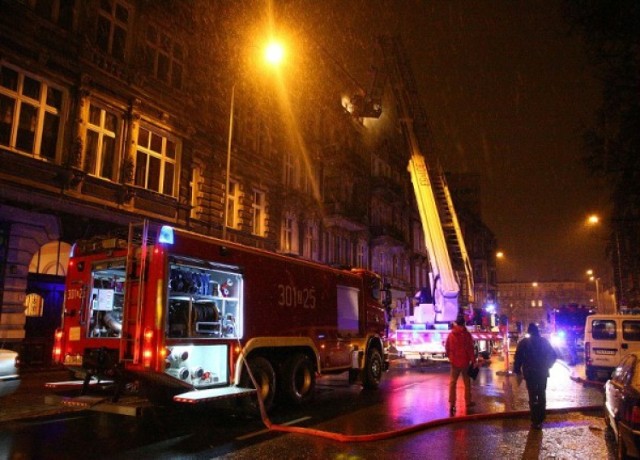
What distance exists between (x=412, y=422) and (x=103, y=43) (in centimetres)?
1561

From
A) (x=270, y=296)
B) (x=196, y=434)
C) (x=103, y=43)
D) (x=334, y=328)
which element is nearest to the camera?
(x=196, y=434)

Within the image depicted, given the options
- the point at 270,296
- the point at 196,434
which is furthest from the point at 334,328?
the point at 196,434

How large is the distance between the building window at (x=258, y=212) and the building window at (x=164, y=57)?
6739mm

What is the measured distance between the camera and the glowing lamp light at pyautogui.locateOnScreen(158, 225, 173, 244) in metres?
7.86

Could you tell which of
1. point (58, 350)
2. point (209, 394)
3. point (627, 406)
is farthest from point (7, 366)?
point (627, 406)

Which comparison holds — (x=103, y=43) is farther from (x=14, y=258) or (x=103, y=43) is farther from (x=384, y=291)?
(x=384, y=291)

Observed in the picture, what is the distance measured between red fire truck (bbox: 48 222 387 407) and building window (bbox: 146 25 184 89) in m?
12.4

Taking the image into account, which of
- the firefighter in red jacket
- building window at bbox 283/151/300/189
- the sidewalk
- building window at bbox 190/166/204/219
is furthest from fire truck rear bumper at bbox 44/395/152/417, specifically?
building window at bbox 283/151/300/189

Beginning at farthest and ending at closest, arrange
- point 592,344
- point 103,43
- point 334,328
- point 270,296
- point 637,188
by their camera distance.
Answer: point 103,43
point 592,344
point 637,188
point 334,328
point 270,296

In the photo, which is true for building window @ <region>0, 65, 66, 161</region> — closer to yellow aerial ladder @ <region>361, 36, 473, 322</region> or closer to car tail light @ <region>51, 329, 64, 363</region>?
car tail light @ <region>51, 329, 64, 363</region>

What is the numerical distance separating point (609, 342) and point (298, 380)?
1006 centimetres

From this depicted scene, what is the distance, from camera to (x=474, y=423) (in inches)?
348

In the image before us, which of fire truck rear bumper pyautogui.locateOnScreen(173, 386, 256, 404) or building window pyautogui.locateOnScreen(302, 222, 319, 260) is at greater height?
building window pyautogui.locateOnScreen(302, 222, 319, 260)

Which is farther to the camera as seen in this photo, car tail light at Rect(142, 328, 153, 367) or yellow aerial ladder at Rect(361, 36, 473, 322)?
yellow aerial ladder at Rect(361, 36, 473, 322)
